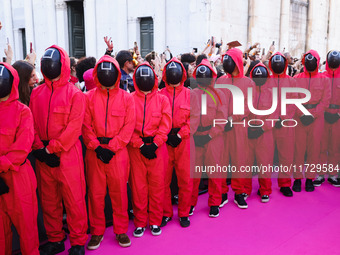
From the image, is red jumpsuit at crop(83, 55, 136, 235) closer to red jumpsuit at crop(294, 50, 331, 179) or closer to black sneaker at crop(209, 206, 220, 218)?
black sneaker at crop(209, 206, 220, 218)

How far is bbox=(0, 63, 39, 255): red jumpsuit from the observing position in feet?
9.34

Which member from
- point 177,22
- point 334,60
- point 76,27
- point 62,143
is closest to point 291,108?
point 334,60

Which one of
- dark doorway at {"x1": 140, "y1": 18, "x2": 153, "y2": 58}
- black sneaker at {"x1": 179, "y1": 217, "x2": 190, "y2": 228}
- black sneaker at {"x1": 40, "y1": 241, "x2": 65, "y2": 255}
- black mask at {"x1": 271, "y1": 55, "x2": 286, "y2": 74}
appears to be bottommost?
black sneaker at {"x1": 179, "y1": 217, "x2": 190, "y2": 228}

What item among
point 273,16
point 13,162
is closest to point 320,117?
point 13,162

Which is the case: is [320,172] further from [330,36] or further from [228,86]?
[330,36]

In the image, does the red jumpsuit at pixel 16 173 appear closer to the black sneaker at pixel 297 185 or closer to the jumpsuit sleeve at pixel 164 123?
the jumpsuit sleeve at pixel 164 123

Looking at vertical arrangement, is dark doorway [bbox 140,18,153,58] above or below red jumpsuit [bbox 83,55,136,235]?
above

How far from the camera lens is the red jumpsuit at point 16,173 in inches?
112

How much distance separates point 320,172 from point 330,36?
48.1ft

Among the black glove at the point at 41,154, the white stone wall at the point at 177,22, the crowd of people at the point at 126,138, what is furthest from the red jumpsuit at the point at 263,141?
the white stone wall at the point at 177,22

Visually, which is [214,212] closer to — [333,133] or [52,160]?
[52,160]

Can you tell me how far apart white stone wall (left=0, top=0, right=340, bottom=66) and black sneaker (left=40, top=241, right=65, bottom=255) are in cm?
874

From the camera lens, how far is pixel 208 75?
4.08 m

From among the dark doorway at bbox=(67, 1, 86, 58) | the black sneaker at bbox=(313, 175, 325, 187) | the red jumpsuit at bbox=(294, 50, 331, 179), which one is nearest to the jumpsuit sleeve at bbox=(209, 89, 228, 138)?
the red jumpsuit at bbox=(294, 50, 331, 179)
